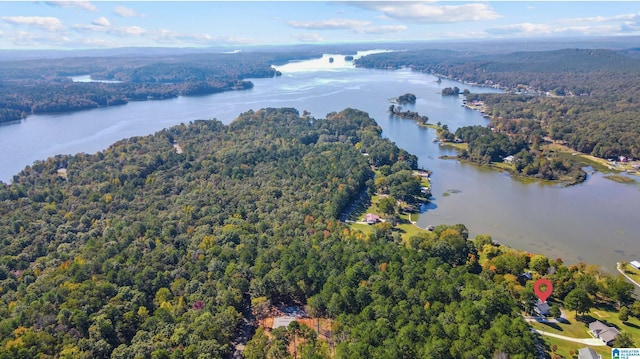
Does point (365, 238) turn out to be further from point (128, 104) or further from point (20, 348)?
point (128, 104)

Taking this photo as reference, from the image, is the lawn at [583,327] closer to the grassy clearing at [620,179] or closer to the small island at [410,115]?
the grassy clearing at [620,179]

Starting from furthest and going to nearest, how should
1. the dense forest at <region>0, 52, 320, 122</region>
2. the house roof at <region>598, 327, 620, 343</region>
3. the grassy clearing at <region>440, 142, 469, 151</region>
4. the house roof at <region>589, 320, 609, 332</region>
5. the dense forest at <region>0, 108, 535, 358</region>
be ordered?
the dense forest at <region>0, 52, 320, 122</region>, the grassy clearing at <region>440, 142, 469, 151</region>, the house roof at <region>589, 320, 609, 332</region>, the house roof at <region>598, 327, 620, 343</region>, the dense forest at <region>0, 108, 535, 358</region>

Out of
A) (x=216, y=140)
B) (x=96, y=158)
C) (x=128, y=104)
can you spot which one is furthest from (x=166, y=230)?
(x=128, y=104)

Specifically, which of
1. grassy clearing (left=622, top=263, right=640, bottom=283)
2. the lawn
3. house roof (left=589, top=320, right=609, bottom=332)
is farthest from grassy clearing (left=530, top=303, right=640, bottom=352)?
grassy clearing (left=622, top=263, right=640, bottom=283)

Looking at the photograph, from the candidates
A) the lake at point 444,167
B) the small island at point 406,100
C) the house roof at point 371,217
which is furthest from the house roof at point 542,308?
the small island at point 406,100

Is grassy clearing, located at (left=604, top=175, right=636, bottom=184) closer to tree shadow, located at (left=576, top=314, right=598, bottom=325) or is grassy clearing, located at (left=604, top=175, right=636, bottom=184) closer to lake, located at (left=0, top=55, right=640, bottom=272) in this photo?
lake, located at (left=0, top=55, right=640, bottom=272)
